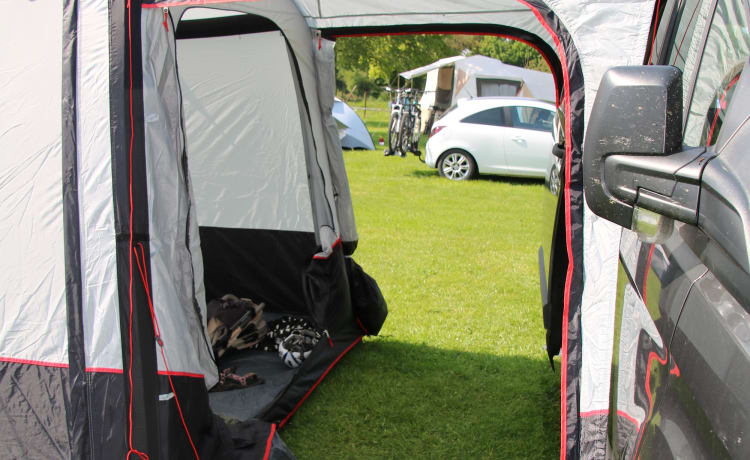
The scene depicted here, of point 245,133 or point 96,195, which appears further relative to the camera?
point 245,133

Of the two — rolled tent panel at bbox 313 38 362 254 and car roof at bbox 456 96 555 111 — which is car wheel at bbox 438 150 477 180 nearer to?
car roof at bbox 456 96 555 111

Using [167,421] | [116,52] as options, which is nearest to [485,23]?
[116,52]

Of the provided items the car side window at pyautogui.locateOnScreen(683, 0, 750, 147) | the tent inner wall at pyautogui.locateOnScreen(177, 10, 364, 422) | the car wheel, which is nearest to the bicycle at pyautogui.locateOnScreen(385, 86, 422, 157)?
the car wheel

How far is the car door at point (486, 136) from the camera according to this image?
1139cm

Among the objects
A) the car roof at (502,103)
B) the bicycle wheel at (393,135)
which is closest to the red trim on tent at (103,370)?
the car roof at (502,103)

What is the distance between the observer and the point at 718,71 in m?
1.57

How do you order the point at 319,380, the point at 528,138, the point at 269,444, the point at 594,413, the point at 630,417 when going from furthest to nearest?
the point at 528,138, the point at 319,380, the point at 269,444, the point at 594,413, the point at 630,417

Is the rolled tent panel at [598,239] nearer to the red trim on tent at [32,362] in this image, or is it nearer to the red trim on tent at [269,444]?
the red trim on tent at [269,444]

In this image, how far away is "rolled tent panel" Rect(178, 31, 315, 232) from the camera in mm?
4320

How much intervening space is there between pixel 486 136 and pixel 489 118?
1.04 ft

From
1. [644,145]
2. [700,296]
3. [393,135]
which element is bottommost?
[393,135]

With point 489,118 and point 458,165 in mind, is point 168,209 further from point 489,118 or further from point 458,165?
point 458,165

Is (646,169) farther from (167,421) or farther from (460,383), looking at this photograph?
(460,383)

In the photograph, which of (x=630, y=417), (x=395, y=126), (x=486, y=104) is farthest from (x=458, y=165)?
(x=630, y=417)
